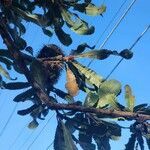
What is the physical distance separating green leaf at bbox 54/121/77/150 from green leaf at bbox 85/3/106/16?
118 cm

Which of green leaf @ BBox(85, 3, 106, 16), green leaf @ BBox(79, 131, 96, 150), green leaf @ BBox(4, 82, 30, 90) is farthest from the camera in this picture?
green leaf @ BBox(85, 3, 106, 16)

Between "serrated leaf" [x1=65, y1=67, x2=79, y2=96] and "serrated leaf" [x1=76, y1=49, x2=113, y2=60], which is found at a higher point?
"serrated leaf" [x1=76, y1=49, x2=113, y2=60]

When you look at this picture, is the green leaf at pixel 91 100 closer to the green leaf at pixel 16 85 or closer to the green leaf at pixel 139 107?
the green leaf at pixel 139 107

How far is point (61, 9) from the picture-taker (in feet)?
14.8

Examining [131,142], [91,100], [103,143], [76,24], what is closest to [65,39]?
[76,24]

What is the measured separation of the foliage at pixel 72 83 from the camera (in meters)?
3.58

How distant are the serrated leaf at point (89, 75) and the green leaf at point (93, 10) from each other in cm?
62

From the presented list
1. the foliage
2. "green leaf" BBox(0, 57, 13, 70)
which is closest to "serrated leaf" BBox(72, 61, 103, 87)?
the foliage

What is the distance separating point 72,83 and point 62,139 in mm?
531

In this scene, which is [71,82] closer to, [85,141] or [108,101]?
[85,141]

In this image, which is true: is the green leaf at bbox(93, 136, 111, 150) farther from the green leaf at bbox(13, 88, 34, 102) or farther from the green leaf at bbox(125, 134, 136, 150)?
the green leaf at bbox(13, 88, 34, 102)

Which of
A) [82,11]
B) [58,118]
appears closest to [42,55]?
[82,11]

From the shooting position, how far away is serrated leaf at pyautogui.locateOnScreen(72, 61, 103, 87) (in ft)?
13.5

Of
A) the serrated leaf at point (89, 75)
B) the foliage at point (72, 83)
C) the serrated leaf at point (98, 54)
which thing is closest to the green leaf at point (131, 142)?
the foliage at point (72, 83)
